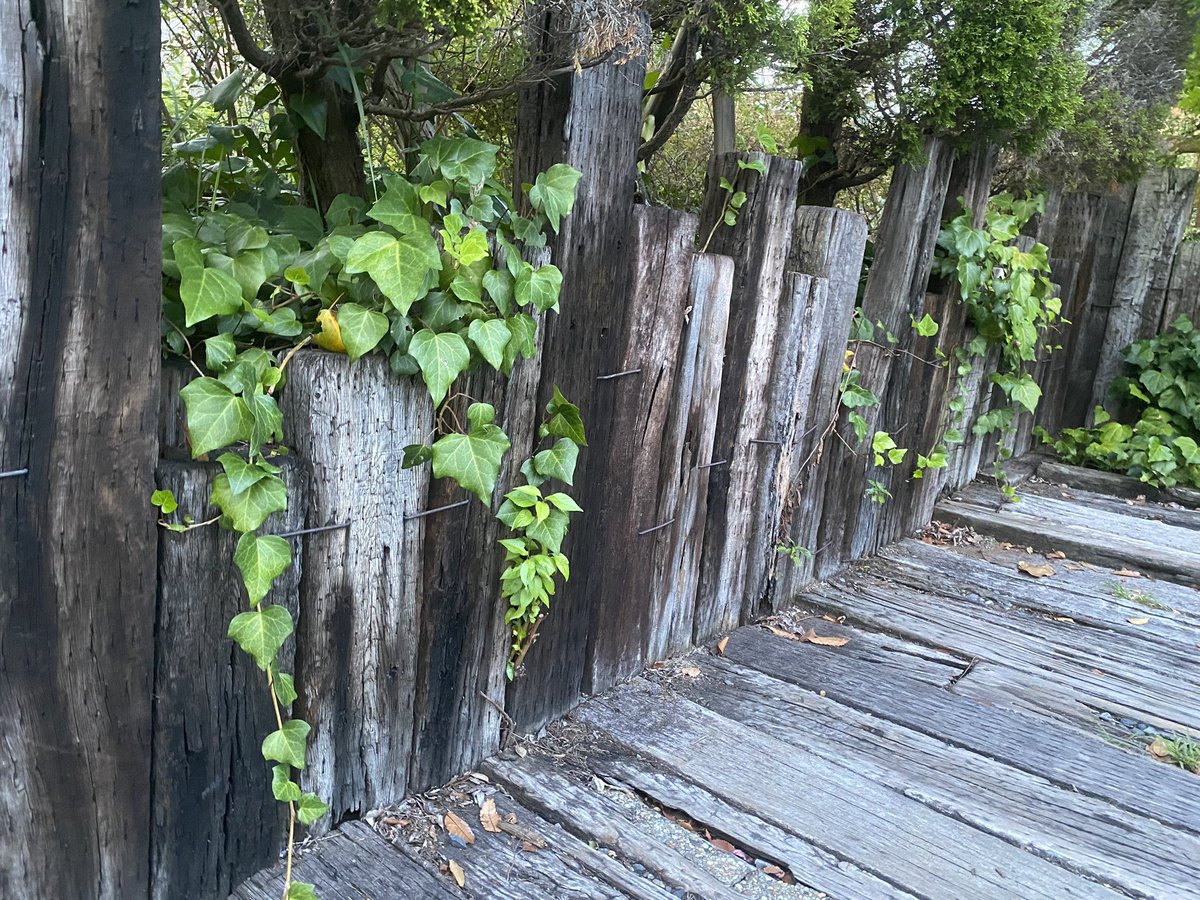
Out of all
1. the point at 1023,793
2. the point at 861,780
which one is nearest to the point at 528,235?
the point at 861,780

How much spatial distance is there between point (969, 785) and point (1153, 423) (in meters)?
3.75

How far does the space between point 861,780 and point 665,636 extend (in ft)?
2.48

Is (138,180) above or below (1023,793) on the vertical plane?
above

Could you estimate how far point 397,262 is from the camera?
5.45ft

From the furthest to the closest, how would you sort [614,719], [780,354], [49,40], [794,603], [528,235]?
[794,603] < [780,354] < [614,719] < [528,235] < [49,40]

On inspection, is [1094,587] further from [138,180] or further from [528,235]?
[138,180]

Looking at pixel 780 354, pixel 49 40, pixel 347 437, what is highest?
pixel 49 40

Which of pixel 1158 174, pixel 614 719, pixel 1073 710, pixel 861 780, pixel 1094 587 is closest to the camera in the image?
pixel 861 780

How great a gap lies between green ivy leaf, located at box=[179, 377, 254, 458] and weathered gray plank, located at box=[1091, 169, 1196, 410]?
555cm

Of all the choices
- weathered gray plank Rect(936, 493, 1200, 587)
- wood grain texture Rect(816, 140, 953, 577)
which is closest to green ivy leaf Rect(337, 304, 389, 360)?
wood grain texture Rect(816, 140, 953, 577)

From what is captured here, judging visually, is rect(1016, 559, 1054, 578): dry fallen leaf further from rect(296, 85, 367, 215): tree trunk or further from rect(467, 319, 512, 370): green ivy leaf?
rect(296, 85, 367, 215): tree trunk

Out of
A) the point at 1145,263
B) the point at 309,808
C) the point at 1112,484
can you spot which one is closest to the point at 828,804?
the point at 309,808

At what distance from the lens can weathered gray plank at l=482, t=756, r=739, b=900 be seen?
1.97 m

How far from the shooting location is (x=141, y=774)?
5.11 feet
